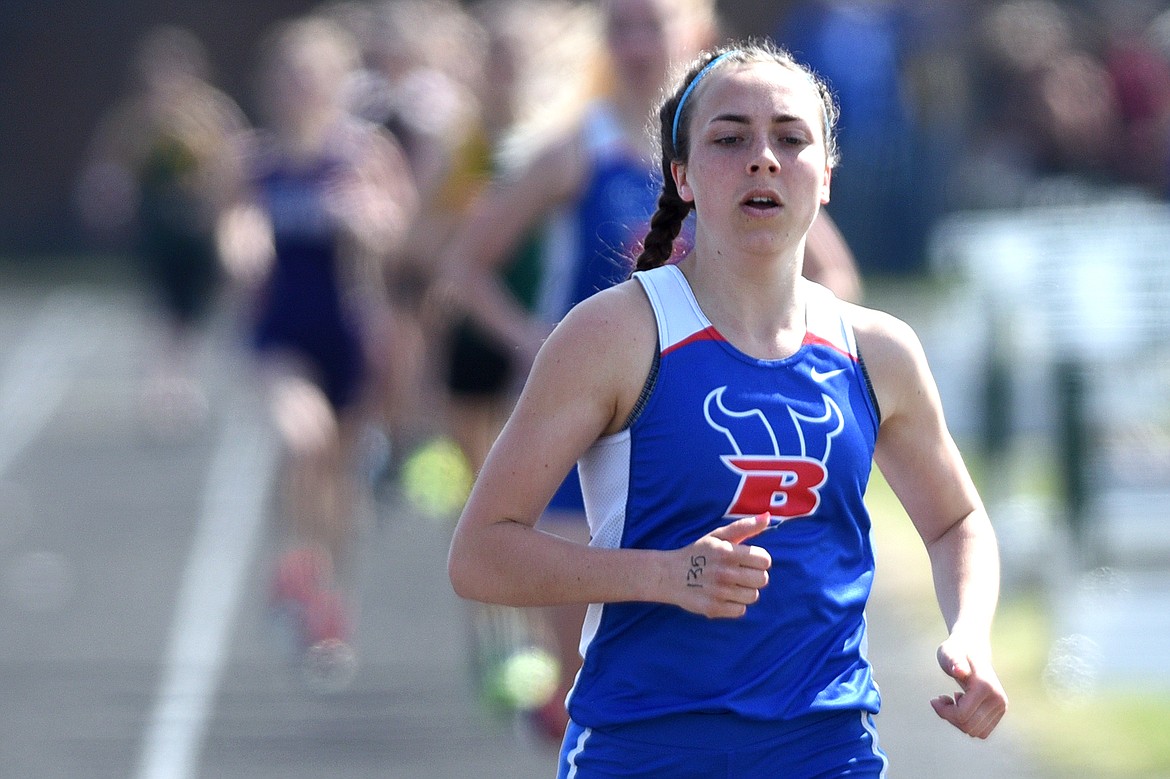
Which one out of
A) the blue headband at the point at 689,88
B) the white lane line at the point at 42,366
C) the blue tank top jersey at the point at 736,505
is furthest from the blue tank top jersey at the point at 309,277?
the blue tank top jersey at the point at 736,505

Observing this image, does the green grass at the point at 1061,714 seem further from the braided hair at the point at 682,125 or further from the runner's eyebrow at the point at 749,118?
the runner's eyebrow at the point at 749,118

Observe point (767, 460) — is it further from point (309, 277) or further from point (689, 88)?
point (309, 277)

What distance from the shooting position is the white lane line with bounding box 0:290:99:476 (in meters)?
17.2

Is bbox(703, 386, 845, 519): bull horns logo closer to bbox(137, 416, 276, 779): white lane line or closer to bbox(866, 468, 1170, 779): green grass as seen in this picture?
bbox(866, 468, 1170, 779): green grass

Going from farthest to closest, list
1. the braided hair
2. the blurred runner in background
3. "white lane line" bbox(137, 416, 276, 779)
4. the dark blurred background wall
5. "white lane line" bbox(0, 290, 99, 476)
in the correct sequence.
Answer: the dark blurred background wall
"white lane line" bbox(0, 290, 99, 476)
the blurred runner in background
"white lane line" bbox(137, 416, 276, 779)
the braided hair

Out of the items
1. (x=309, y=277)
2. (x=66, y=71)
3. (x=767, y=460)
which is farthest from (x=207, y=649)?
(x=66, y=71)

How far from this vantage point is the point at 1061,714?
26.3ft

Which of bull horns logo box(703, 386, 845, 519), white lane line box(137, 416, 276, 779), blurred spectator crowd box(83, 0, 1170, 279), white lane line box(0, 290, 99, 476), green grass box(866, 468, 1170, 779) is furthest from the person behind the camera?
white lane line box(0, 290, 99, 476)

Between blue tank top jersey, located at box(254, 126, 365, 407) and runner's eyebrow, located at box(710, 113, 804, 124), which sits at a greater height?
blue tank top jersey, located at box(254, 126, 365, 407)

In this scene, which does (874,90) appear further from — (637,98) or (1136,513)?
(637,98)

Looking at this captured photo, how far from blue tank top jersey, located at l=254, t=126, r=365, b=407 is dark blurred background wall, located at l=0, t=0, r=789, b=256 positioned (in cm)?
2271

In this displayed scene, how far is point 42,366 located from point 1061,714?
15.1 m

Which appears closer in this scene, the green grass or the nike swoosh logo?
the nike swoosh logo

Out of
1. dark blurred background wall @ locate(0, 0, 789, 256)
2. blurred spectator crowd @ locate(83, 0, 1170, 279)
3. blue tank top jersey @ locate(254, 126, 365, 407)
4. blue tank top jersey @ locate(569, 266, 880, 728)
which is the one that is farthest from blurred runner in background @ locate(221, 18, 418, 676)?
dark blurred background wall @ locate(0, 0, 789, 256)
